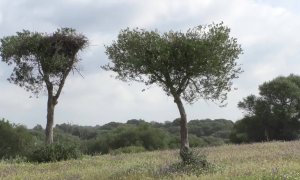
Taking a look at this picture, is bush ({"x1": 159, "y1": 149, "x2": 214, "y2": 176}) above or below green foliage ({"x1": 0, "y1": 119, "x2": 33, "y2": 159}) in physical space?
below

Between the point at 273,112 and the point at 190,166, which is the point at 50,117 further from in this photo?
the point at 273,112

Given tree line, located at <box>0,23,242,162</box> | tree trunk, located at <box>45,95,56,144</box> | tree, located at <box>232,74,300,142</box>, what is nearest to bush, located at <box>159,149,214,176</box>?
tree line, located at <box>0,23,242,162</box>

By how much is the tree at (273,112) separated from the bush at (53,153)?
3511cm

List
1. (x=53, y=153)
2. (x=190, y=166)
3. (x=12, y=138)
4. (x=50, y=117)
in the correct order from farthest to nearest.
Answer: (x=12, y=138), (x=50, y=117), (x=53, y=153), (x=190, y=166)

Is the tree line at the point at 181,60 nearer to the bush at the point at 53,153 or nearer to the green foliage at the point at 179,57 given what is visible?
the green foliage at the point at 179,57

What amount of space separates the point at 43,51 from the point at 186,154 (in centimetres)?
2124

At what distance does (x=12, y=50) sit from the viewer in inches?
1433

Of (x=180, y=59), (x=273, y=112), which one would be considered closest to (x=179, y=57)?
(x=180, y=59)

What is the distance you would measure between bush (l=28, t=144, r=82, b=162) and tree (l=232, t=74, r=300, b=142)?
35114 millimetres

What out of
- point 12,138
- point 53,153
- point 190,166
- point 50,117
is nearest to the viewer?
point 190,166

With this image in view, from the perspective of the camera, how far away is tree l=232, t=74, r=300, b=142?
63109 mm

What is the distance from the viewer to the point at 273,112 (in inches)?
2557

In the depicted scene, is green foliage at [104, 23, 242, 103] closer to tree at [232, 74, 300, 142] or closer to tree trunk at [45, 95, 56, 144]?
tree trunk at [45, 95, 56, 144]

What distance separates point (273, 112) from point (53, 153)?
133 feet
